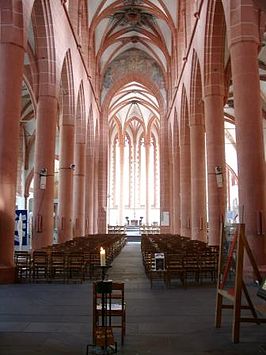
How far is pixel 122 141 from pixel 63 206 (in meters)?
29.0

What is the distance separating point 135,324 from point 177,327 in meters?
0.61

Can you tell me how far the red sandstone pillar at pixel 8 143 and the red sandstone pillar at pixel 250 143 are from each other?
6030 mm

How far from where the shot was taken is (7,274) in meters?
9.64

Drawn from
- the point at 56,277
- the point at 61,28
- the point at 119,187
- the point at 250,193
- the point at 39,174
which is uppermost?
the point at 61,28

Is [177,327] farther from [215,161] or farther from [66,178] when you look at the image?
[66,178]

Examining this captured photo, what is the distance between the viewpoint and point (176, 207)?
2878 cm

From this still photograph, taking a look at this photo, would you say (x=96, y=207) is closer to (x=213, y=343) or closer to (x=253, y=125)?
(x=253, y=125)

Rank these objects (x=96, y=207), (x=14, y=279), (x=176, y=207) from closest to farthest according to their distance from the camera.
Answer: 1. (x=14, y=279)
2. (x=176, y=207)
3. (x=96, y=207)

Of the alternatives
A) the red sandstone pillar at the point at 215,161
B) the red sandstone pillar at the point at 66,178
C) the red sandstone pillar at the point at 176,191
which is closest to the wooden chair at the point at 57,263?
the red sandstone pillar at the point at 215,161

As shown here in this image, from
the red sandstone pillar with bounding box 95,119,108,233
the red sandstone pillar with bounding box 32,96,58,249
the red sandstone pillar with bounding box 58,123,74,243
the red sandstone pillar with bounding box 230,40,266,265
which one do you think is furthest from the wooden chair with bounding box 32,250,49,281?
the red sandstone pillar with bounding box 95,119,108,233

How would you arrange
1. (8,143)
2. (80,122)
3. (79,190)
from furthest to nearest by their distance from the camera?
(80,122) < (79,190) < (8,143)

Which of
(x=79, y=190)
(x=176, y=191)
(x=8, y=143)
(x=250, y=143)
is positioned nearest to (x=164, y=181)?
(x=176, y=191)

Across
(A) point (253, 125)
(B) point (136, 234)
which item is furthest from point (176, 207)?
(A) point (253, 125)

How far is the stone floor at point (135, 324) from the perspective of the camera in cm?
Result: 428
